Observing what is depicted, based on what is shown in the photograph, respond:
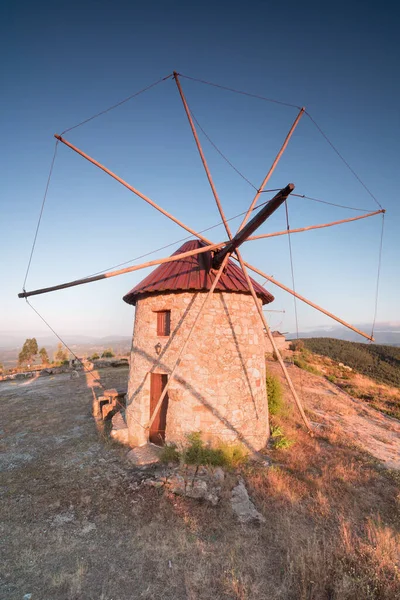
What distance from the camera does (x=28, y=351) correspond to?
111ft

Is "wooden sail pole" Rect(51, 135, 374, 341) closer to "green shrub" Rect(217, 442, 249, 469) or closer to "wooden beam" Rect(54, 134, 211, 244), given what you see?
"wooden beam" Rect(54, 134, 211, 244)

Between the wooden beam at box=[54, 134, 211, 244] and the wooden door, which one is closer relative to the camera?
the wooden beam at box=[54, 134, 211, 244]

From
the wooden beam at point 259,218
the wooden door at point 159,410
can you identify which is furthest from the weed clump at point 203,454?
the wooden beam at point 259,218

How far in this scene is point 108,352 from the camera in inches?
1154

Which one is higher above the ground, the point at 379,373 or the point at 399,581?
the point at 399,581

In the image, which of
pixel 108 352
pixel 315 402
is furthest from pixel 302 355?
pixel 108 352

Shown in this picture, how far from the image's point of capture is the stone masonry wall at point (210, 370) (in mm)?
7207

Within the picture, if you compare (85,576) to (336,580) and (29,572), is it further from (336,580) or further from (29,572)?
(336,580)

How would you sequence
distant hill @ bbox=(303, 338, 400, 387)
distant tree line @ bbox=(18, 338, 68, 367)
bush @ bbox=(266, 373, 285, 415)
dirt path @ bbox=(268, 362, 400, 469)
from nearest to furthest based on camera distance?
dirt path @ bbox=(268, 362, 400, 469) < bush @ bbox=(266, 373, 285, 415) < distant hill @ bbox=(303, 338, 400, 387) < distant tree line @ bbox=(18, 338, 68, 367)

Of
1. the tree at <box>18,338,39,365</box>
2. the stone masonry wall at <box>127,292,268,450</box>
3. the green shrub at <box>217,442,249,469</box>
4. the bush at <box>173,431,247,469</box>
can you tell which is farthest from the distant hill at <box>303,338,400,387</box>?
the tree at <box>18,338,39,365</box>

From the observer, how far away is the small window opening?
793 cm

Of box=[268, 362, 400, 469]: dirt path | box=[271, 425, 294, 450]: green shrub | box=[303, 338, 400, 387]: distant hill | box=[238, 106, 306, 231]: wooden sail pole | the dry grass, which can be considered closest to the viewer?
the dry grass

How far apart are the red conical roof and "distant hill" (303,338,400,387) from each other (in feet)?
94.4

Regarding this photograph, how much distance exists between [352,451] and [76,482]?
809 cm
